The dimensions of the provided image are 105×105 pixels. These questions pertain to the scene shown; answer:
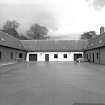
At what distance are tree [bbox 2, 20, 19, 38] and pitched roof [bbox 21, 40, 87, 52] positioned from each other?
20148 mm

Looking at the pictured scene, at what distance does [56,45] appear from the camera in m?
35.8

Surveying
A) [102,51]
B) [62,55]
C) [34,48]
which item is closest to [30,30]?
[34,48]

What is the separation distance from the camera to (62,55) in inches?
1323

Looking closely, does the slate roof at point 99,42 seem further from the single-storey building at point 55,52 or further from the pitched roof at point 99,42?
the single-storey building at point 55,52

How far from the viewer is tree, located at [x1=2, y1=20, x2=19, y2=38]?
178ft

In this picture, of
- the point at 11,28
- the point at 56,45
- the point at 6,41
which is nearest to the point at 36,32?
the point at 11,28

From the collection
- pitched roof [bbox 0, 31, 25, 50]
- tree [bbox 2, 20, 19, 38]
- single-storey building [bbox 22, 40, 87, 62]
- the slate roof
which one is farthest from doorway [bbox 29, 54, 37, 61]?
tree [bbox 2, 20, 19, 38]

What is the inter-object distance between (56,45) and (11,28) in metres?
28.6

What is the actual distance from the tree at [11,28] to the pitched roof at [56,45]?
2015cm

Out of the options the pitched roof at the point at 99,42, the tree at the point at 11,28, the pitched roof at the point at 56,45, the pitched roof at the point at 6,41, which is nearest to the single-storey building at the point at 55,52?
the pitched roof at the point at 56,45

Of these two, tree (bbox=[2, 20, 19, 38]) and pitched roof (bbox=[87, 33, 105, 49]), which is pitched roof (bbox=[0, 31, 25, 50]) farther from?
tree (bbox=[2, 20, 19, 38])

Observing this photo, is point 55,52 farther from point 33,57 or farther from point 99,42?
point 99,42

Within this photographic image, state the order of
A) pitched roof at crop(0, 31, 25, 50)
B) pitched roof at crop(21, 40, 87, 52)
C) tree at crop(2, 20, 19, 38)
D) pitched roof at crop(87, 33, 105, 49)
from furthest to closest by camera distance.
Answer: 1. tree at crop(2, 20, 19, 38)
2. pitched roof at crop(21, 40, 87, 52)
3. pitched roof at crop(87, 33, 105, 49)
4. pitched roof at crop(0, 31, 25, 50)

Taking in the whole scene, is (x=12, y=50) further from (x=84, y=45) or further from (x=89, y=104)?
(x=89, y=104)
